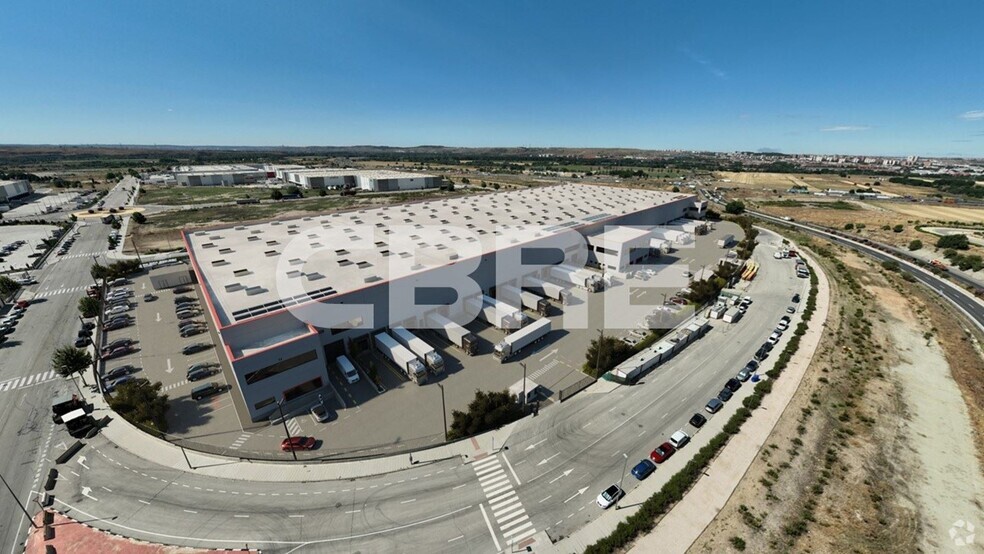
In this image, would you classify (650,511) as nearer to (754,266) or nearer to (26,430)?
(26,430)

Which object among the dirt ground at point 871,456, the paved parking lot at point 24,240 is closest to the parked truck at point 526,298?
the dirt ground at point 871,456

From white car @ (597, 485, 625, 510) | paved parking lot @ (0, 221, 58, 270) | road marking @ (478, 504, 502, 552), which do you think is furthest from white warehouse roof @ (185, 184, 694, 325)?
paved parking lot @ (0, 221, 58, 270)

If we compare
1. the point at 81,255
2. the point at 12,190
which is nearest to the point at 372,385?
the point at 81,255

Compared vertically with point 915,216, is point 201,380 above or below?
below

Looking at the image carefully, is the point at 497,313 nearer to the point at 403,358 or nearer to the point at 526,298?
the point at 526,298

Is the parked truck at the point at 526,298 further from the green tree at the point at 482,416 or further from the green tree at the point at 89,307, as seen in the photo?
the green tree at the point at 89,307

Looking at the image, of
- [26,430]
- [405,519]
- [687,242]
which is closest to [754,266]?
[687,242]

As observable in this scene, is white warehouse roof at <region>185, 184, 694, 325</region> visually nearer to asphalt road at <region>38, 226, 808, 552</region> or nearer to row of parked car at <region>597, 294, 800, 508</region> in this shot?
asphalt road at <region>38, 226, 808, 552</region>
